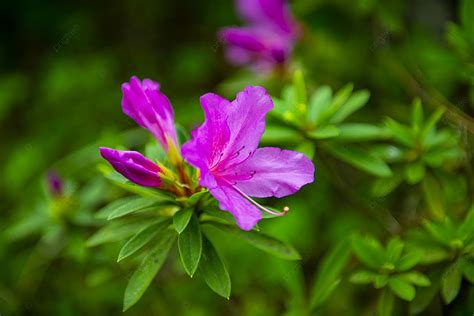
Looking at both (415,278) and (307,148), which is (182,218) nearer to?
(307,148)

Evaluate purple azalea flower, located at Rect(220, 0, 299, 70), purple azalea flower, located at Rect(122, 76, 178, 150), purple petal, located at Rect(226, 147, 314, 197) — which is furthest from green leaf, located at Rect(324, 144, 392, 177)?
purple azalea flower, located at Rect(220, 0, 299, 70)

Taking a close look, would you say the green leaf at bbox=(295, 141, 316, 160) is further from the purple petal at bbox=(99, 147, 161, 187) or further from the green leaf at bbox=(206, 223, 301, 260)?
the purple petal at bbox=(99, 147, 161, 187)

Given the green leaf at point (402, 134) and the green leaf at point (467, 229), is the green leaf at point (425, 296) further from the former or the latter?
the green leaf at point (402, 134)

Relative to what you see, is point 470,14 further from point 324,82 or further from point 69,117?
point 69,117

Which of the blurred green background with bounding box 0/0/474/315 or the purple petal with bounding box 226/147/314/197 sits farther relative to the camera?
the blurred green background with bounding box 0/0/474/315

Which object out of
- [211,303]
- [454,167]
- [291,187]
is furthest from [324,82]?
[291,187]

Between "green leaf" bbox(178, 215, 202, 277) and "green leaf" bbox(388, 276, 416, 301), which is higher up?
"green leaf" bbox(178, 215, 202, 277)

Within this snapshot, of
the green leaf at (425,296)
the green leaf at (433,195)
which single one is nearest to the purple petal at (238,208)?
the green leaf at (425,296)
